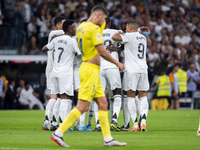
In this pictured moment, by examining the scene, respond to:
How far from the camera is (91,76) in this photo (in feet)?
22.5

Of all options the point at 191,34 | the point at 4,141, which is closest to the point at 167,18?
the point at 191,34

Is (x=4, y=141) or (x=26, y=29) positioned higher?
(x=26, y=29)

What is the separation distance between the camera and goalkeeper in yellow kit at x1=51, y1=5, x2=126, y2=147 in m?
6.67

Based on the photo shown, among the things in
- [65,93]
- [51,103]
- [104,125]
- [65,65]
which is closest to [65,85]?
[65,93]

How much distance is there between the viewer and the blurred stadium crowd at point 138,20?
2020cm

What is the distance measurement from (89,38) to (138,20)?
16353 mm

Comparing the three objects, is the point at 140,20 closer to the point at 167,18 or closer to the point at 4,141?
the point at 167,18

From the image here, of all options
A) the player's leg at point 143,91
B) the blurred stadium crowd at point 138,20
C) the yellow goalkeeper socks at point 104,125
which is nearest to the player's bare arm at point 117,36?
the player's leg at point 143,91

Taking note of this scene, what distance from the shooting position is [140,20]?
2294cm

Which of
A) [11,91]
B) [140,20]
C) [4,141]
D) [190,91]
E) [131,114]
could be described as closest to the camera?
[4,141]

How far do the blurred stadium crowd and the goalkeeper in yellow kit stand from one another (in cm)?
1311

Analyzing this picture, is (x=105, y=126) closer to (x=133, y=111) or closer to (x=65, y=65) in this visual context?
(x=133, y=111)

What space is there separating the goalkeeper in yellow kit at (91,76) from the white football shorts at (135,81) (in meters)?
2.75

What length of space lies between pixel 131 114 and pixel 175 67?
37.9 feet
